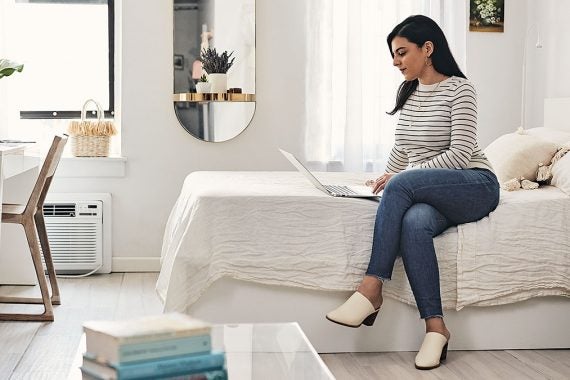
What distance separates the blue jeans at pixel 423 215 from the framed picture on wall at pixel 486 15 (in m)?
2.10

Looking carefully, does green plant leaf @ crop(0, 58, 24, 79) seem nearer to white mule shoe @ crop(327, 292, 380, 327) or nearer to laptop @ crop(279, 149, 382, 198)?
laptop @ crop(279, 149, 382, 198)

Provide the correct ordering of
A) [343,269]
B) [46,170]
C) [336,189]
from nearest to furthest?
[343,269] < [336,189] < [46,170]

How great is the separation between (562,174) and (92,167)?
256 centimetres

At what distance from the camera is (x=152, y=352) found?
138cm

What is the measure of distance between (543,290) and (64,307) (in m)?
2.07

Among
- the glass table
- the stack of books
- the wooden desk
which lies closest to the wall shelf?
the wooden desk

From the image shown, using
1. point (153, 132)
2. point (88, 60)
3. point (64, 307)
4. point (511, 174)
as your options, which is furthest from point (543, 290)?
point (88, 60)

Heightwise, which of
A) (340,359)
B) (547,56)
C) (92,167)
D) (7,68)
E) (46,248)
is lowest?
(340,359)

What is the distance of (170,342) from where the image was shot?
1393 millimetres

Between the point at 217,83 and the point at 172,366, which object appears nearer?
the point at 172,366

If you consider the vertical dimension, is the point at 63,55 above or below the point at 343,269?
above

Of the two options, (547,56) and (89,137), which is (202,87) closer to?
(89,137)

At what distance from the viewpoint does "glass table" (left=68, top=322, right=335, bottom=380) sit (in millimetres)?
1755

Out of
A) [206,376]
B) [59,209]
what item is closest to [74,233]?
[59,209]
